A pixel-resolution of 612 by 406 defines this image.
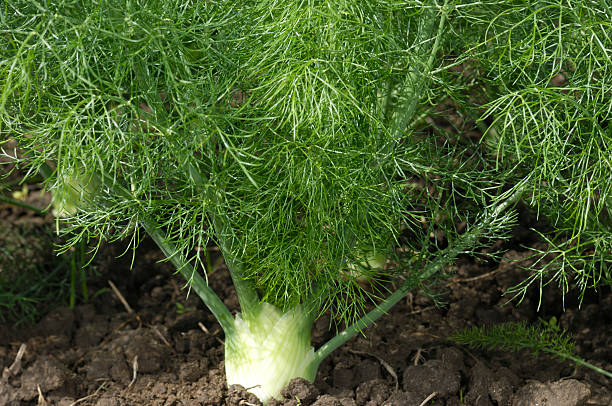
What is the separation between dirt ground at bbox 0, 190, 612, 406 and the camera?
6.19ft

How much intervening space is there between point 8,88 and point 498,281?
157 centimetres

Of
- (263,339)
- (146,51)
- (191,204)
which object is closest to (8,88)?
(146,51)

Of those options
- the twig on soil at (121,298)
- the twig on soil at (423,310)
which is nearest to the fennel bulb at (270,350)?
the twig on soil at (423,310)

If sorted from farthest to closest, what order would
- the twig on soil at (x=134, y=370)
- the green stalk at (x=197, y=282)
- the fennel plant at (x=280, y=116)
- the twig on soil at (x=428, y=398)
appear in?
1. the twig on soil at (x=134, y=370)
2. the twig on soil at (x=428, y=398)
3. the green stalk at (x=197, y=282)
4. the fennel plant at (x=280, y=116)

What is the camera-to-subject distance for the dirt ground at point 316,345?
1.89 m

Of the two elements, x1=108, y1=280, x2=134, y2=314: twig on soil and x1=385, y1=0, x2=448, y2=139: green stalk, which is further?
x1=108, y1=280, x2=134, y2=314: twig on soil

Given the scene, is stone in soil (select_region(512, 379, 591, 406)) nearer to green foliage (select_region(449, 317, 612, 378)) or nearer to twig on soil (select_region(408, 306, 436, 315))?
green foliage (select_region(449, 317, 612, 378))

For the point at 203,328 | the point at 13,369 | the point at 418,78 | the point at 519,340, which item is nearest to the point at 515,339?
the point at 519,340

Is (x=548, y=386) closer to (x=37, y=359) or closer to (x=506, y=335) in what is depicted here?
(x=506, y=335)

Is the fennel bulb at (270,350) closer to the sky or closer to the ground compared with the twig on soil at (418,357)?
closer to the sky

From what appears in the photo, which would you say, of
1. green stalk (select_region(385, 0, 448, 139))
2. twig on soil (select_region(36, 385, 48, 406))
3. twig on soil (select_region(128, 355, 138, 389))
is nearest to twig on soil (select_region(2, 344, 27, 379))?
twig on soil (select_region(36, 385, 48, 406))

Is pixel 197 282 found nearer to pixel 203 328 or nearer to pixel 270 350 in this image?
pixel 270 350

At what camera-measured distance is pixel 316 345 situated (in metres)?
2.10

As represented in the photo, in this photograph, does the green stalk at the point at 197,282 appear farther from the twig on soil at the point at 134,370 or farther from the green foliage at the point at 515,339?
the green foliage at the point at 515,339
